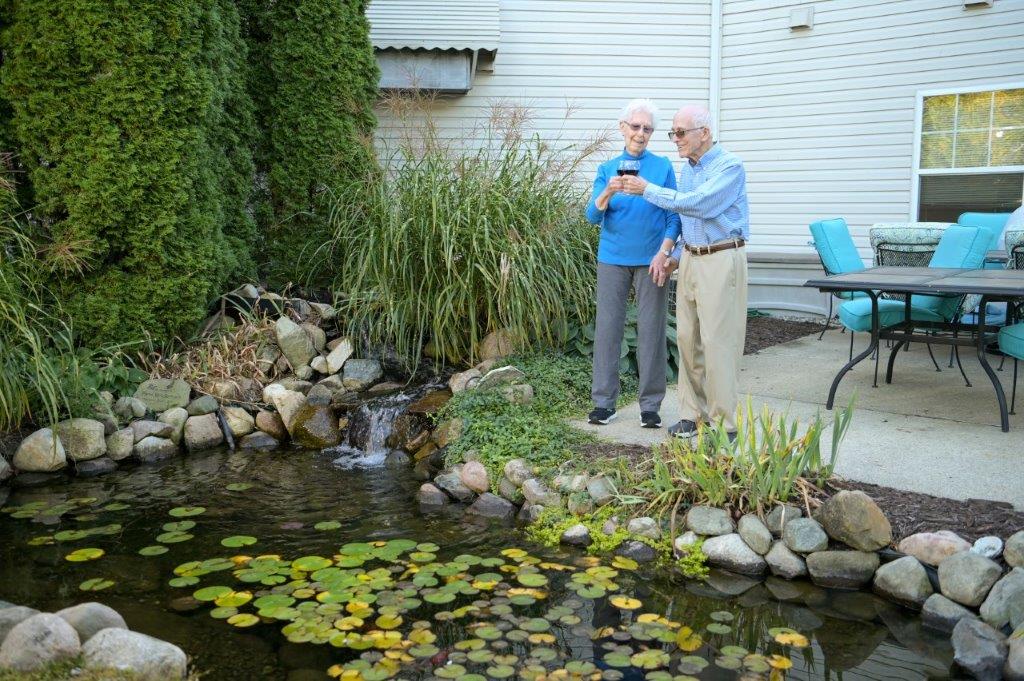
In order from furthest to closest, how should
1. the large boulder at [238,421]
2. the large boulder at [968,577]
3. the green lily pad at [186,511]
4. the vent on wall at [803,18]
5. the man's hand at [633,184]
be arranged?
the vent on wall at [803,18]
the large boulder at [238,421]
the green lily pad at [186,511]
the man's hand at [633,184]
the large boulder at [968,577]

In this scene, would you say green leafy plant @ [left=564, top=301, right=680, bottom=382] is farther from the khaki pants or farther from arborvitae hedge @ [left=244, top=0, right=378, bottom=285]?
arborvitae hedge @ [left=244, top=0, right=378, bottom=285]

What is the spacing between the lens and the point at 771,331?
8.44m

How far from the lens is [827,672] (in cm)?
309

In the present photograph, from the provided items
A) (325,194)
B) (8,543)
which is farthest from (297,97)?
(8,543)

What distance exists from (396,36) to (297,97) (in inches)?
64.1

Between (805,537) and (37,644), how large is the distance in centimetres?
288

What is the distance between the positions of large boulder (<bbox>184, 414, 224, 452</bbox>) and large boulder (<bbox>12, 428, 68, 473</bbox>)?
0.84 m

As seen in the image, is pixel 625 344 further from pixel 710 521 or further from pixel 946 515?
pixel 946 515

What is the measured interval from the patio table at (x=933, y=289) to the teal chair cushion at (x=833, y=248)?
2.40 ft

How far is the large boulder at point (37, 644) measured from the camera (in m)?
2.78

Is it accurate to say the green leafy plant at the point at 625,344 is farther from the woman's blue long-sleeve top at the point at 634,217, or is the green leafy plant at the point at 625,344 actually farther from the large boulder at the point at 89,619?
the large boulder at the point at 89,619

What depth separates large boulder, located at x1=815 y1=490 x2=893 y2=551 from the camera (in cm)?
367

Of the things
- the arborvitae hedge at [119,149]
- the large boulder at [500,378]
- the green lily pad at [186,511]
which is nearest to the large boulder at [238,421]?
the arborvitae hedge at [119,149]

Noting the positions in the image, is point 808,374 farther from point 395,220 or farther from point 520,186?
point 395,220
